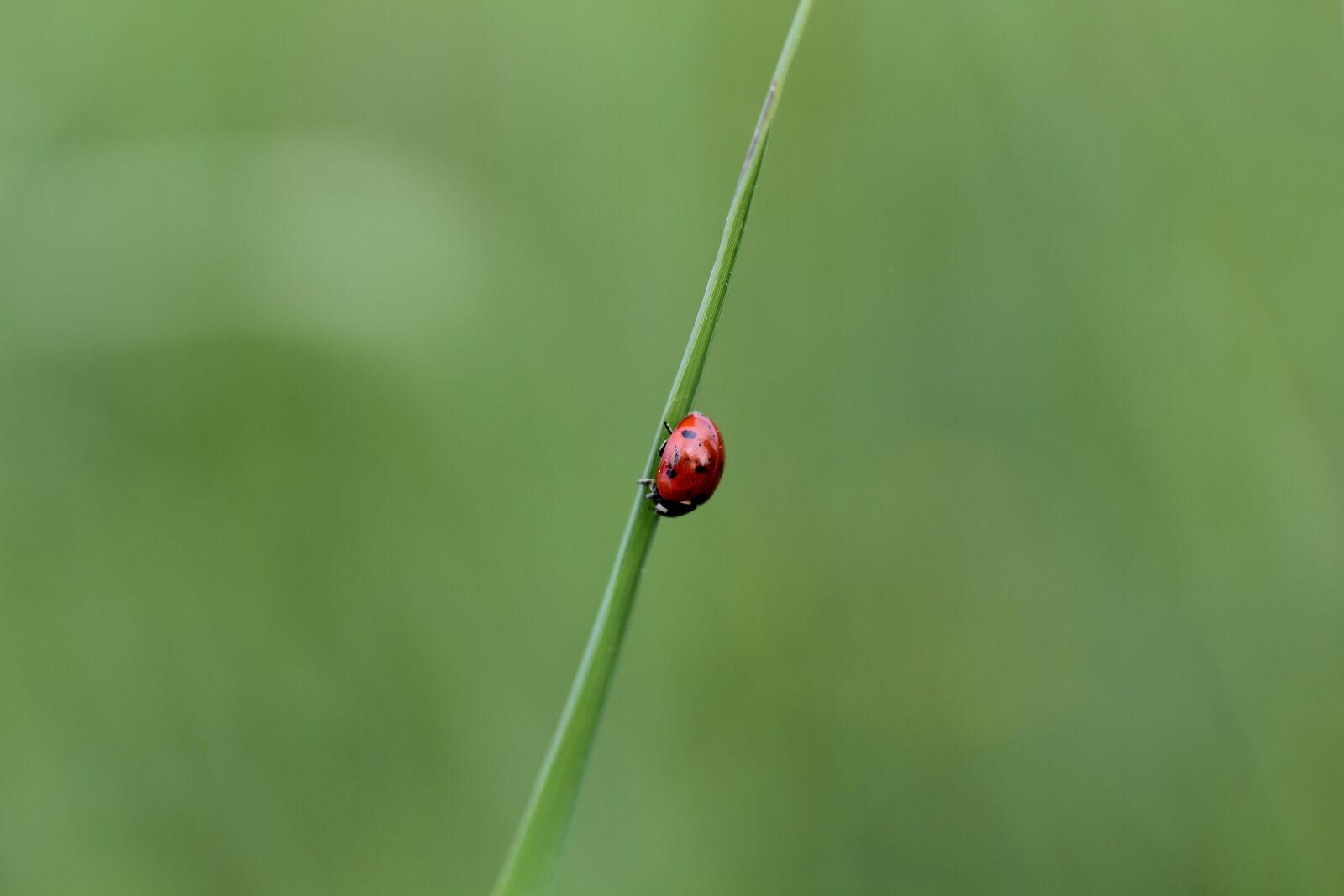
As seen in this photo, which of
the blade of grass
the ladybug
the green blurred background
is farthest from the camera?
the green blurred background

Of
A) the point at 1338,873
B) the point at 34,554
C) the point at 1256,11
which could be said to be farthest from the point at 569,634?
the point at 1256,11

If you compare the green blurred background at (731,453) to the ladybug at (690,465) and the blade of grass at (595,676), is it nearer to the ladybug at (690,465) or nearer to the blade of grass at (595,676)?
the ladybug at (690,465)

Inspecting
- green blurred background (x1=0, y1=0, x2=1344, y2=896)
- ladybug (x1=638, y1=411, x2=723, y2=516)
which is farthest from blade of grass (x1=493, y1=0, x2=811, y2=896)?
green blurred background (x1=0, y1=0, x2=1344, y2=896)

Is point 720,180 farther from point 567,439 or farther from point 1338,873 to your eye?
point 1338,873

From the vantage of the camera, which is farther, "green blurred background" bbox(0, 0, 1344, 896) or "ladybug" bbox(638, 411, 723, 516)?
"green blurred background" bbox(0, 0, 1344, 896)

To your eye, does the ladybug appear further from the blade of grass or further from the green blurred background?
the blade of grass

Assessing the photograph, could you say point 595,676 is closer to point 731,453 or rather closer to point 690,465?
point 690,465
